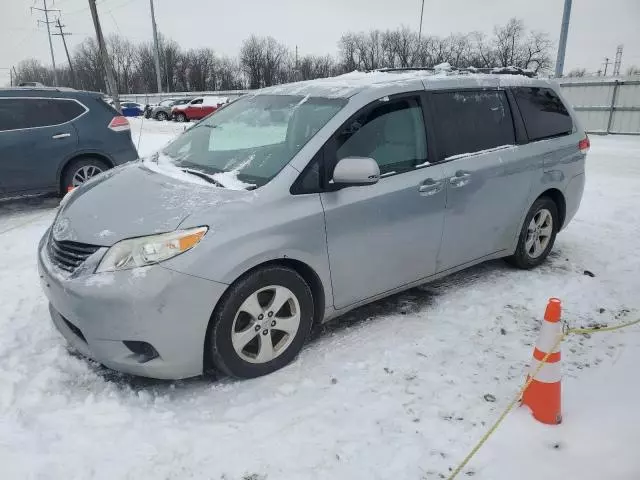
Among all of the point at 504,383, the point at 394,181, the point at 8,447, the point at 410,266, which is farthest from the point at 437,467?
the point at 8,447

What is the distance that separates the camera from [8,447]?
2453 millimetres

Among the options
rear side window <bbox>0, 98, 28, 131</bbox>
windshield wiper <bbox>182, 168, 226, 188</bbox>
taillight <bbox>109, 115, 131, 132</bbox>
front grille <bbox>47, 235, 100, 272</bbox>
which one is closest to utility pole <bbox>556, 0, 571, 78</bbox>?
taillight <bbox>109, 115, 131, 132</bbox>

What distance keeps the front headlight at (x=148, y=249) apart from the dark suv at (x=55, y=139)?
16.5 ft

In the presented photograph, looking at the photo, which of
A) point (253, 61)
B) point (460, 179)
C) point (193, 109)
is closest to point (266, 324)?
point (460, 179)

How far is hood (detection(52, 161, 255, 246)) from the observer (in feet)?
9.21

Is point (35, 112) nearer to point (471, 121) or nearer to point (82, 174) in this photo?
point (82, 174)

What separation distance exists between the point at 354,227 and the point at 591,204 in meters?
5.72

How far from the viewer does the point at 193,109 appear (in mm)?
33188

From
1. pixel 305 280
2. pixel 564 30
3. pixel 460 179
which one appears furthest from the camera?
pixel 564 30

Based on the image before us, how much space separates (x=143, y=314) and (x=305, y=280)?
1033mm

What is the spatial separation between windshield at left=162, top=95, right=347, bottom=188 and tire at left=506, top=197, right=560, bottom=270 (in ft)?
7.68

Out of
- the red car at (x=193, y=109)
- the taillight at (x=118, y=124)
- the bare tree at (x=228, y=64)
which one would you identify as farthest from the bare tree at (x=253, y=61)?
the taillight at (x=118, y=124)

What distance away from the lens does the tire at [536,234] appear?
15.4 ft

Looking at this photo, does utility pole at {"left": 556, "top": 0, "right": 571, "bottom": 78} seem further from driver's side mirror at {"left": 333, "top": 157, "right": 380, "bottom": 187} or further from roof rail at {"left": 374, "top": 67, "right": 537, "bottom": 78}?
driver's side mirror at {"left": 333, "top": 157, "right": 380, "bottom": 187}
